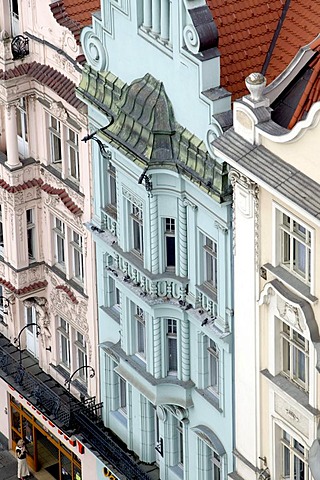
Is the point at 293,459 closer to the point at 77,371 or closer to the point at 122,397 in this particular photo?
the point at 122,397

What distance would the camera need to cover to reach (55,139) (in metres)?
76.1

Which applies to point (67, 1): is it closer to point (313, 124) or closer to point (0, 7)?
point (0, 7)

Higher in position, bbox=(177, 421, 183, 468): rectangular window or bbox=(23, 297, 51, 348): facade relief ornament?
bbox=(23, 297, 51, 348): facade relief ornament

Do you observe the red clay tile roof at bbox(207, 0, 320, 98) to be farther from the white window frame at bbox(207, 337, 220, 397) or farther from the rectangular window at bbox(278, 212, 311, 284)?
the white window frame at bbox(207, 337, 220, 397)

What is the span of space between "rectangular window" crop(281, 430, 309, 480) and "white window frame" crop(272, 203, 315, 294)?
6182 mm

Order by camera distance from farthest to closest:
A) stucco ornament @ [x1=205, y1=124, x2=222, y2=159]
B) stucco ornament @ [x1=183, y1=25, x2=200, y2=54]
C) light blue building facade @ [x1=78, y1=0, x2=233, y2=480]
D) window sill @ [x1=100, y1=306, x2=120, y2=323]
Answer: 1. window sill @ [x1=100, y1=306, x2=120, y2=323]
2. light blue building facade @ [x1=78, y1=0, x2=233, y2=480]
3. stucco ornament @ [x1=205, y1=124, x2=222, y2=159]
4. stucco ornament @ [x1=183, y1=25, x2=200, y2=54]

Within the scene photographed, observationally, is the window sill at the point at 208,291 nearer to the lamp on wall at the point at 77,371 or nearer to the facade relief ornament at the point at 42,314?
the lamp on wall at the point at 77,371

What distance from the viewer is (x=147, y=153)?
66.4 m

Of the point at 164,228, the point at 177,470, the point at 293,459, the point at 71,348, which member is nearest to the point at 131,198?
the point at 164,228

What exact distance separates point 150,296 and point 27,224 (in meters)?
10.6

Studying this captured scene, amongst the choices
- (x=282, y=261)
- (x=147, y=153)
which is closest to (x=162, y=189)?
(x=147, y=153)

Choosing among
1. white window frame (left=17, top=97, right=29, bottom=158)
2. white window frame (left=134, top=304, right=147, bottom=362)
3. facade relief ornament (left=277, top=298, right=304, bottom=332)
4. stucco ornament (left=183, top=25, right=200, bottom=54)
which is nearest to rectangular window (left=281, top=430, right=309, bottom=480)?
facade relief ornament (left=277, top=298, right=304, bottom=332)

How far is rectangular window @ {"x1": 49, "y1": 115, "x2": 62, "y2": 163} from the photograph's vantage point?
75.6 meters

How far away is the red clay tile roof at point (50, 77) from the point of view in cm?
7231
